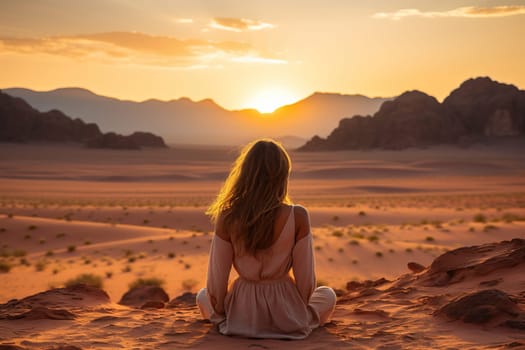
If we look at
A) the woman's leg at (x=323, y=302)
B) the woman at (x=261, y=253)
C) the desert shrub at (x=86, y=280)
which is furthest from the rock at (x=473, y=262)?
the desert shrub at (x=86, y=280)

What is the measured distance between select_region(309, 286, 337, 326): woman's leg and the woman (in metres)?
0.03

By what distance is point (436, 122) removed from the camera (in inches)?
3659

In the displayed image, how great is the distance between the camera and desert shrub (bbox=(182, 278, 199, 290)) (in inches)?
430

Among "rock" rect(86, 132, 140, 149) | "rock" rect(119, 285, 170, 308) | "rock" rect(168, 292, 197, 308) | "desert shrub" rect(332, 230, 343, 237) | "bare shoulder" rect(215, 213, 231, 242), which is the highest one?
"rock" rect(86, 132, 140, 149)

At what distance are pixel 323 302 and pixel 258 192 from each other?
1470 mm

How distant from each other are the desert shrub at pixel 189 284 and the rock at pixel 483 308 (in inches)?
258

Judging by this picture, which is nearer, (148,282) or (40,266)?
(148,282)

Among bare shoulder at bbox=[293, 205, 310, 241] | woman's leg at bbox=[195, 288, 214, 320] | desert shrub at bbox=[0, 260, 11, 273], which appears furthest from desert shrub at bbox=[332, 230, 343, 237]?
bare shoulder at bbox=[293, 205, 310, 241]

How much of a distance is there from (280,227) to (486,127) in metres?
97.4

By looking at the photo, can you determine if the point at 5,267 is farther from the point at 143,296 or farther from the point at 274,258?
the point at 274,258

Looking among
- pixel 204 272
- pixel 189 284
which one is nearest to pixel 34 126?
pixel 204 272

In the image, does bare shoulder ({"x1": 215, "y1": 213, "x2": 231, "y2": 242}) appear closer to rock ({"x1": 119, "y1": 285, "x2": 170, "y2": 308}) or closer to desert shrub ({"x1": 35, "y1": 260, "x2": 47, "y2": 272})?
rock ({"x1": 119, "y1": 285, "x2": 170, "y2": 308})

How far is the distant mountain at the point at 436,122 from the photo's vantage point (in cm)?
9169

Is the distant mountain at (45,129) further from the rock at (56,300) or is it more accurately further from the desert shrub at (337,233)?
the rock at (56,300)
